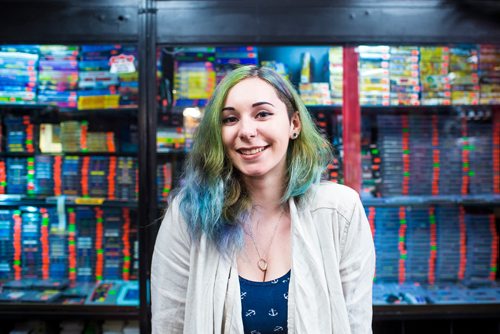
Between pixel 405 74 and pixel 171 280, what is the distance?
7.52 ft

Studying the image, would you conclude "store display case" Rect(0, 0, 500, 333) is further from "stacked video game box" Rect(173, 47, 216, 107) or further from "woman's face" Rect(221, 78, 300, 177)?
"woman's face" Rect(221, 78, 300, 177)

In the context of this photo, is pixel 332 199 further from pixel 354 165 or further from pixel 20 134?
pixel 20 134

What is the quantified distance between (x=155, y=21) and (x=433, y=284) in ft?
8.79

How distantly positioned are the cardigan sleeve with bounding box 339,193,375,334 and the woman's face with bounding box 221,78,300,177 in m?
0.35

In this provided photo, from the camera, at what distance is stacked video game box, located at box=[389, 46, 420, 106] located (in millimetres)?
2783

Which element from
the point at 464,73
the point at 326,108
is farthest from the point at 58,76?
the point at 464,73

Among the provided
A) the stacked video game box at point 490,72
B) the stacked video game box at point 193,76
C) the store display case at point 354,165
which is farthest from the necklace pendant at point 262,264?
the stacked video game box at point 490,72

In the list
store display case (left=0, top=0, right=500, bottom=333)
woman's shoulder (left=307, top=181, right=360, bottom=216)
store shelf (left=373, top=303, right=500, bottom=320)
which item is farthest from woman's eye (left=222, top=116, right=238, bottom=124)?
store shelf (left=373, top=303, right=500, bottom=320)

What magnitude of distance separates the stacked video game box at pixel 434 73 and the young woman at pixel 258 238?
5.84 ft

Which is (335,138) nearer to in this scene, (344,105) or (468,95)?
(344,105)

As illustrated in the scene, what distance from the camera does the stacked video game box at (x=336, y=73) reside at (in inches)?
109

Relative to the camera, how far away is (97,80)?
280 centimetres

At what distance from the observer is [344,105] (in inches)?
104

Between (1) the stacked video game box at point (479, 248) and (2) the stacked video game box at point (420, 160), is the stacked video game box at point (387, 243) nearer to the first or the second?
(2) the stacked video game box at point (420, 160)
